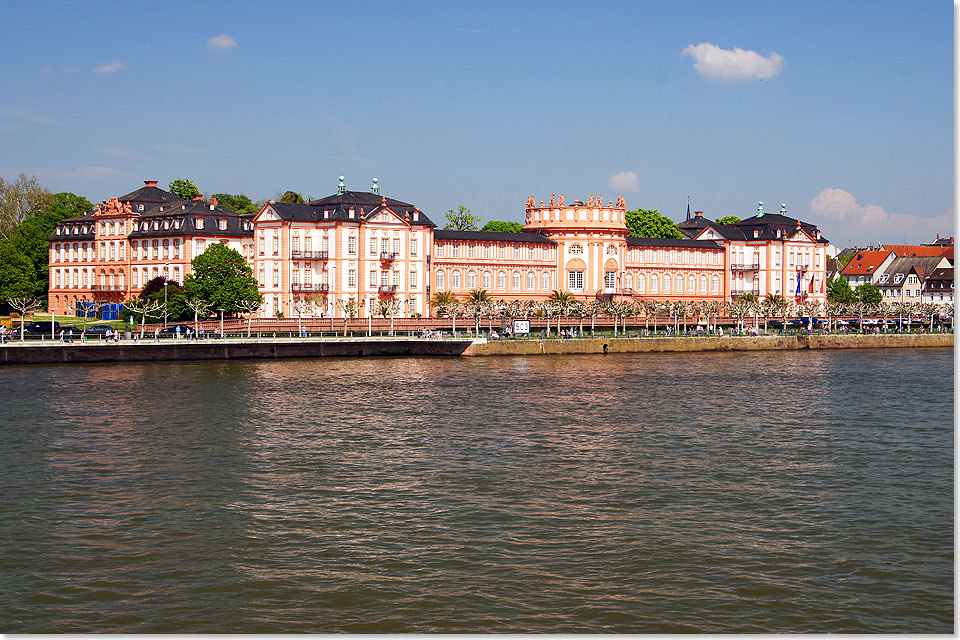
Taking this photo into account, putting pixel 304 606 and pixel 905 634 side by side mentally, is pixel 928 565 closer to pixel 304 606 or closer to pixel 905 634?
pixel 905 634

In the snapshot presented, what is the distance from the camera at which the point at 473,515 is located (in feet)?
83.6

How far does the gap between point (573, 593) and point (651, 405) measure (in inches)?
1118

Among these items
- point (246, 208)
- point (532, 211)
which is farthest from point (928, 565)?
point (246, 208)

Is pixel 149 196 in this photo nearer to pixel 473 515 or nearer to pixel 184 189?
pixel 184 189

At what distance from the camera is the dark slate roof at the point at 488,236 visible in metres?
103

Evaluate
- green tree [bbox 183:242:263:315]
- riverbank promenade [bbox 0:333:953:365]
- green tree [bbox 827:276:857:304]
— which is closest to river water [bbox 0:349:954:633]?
riverbank promenade [bbox 0:333:953:365]

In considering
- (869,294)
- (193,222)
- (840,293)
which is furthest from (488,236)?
(869,294)

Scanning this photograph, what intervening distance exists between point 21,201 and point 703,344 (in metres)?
82.4

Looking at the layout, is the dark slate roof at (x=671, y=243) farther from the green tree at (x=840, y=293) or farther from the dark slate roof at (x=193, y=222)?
the dark slate roof at (x=193, y=222)

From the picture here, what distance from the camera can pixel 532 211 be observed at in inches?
4427

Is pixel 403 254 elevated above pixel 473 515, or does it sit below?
above

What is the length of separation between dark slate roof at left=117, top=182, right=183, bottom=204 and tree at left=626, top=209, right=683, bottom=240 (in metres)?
51.5

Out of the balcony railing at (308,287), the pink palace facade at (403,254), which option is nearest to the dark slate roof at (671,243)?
the pink palace facade at (403,254)

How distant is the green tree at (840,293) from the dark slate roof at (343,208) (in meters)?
50.8
